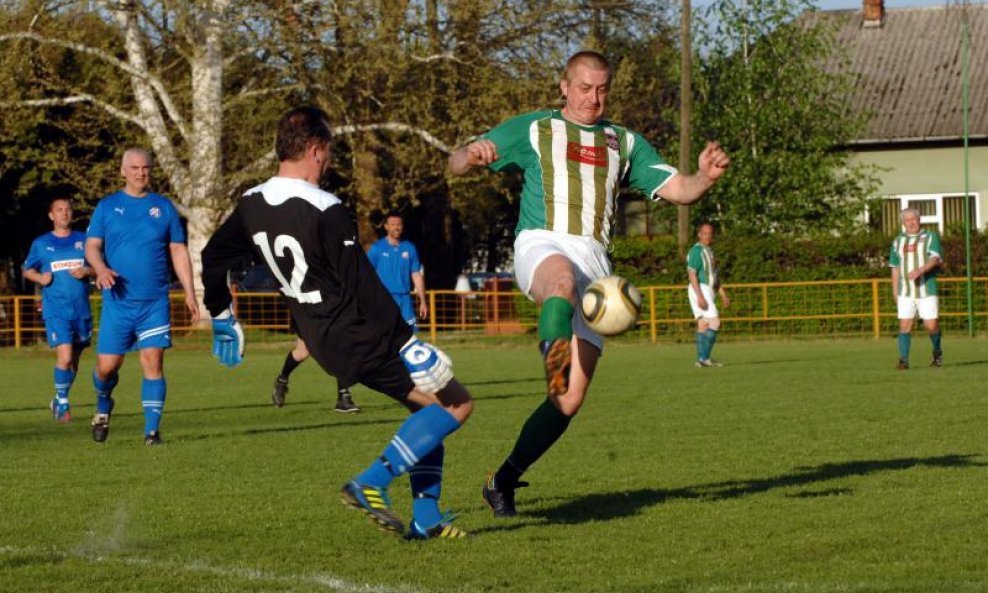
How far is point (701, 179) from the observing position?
7398 mm

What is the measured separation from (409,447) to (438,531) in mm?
456

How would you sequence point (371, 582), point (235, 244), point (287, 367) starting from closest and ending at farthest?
point (371, 582) < point (235, 244) < point (287, 367)

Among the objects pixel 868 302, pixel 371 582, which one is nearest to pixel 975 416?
pixel 371 582

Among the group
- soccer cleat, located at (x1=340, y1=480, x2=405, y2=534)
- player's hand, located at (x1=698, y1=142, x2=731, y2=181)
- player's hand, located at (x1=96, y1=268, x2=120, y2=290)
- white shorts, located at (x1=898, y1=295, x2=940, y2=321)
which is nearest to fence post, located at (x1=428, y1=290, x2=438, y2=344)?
white shorts, located at (x1=898, y1=295, x2=940, y2=321)

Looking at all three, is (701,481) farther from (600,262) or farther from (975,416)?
(975,416)

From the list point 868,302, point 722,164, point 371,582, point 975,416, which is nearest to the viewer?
point 371,582

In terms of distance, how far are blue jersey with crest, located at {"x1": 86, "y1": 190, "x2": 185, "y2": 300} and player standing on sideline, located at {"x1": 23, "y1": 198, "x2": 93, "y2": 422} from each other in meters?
3.48

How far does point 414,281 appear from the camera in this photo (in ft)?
55.2

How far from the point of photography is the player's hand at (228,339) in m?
7.83

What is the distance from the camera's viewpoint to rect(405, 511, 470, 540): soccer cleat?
263 inches

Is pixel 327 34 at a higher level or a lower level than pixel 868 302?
higher

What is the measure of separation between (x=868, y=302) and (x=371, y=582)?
83.4 ft

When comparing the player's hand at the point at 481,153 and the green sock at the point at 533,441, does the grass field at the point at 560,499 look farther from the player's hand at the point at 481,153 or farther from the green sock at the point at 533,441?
the player's hand at the point at 481,153

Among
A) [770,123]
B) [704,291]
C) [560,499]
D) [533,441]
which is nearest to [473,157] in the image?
[533,441]
